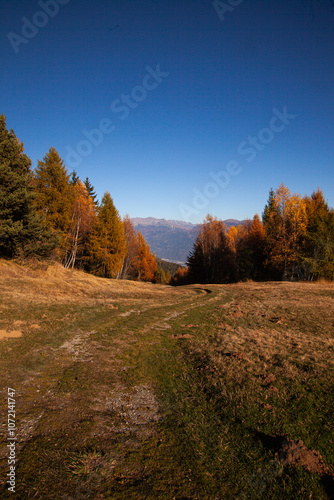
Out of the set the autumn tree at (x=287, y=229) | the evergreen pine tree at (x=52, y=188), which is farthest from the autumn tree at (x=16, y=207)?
Result: the autumn tree at (x=287, y=229)

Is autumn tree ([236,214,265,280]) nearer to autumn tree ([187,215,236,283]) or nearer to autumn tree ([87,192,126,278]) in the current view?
autumn tree ([187,215,236,283])

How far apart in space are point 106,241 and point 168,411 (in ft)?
101

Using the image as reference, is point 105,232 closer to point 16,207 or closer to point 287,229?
point 16,207

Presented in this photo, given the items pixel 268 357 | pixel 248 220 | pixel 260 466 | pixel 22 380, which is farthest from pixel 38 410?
pixel 248 220

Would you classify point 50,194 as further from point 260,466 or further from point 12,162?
point 260,466

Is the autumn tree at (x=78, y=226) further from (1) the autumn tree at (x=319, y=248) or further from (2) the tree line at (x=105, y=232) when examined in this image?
(1) the autumn tree at (x=319, y=248)

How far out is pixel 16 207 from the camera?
1909 centimetres

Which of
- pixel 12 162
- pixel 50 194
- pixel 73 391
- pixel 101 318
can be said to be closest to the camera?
pixel 73 391

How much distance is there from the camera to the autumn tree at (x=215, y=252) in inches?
1804

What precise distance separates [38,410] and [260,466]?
13.6 feet

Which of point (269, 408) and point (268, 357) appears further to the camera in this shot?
point (268, 357)

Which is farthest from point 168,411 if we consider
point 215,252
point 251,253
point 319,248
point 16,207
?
point 215,252

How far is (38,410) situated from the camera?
183 inches

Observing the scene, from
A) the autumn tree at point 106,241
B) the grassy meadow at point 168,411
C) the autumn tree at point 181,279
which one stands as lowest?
the autumn tree at point 181,279
